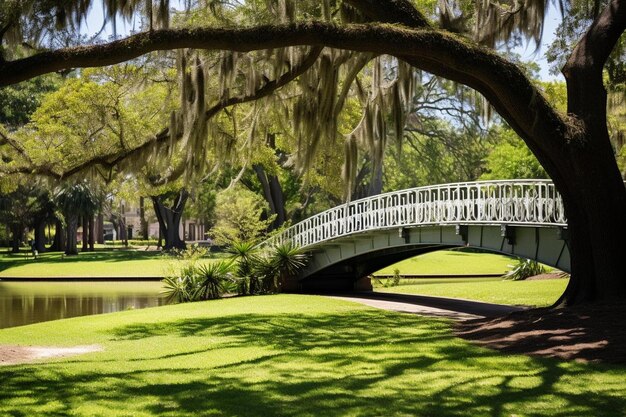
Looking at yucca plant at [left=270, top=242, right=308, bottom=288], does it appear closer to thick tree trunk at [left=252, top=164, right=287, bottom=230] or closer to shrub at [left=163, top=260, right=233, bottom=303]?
shrub at [left=163, top=260, right=233, bottom=303]

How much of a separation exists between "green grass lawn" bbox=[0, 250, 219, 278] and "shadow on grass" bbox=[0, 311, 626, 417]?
30.6 meters

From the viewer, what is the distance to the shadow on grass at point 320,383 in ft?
29.3

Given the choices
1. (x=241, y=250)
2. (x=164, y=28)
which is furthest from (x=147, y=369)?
(x=241, y=250)

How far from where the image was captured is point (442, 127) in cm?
6425

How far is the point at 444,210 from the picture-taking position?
2502 centimetres

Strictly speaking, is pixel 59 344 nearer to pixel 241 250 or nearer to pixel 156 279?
pixel 241 250

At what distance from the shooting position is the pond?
28.2m

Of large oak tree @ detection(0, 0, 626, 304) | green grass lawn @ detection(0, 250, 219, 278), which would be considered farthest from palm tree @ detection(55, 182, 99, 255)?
large oak tree @ detection(0, 0, 626, 304)

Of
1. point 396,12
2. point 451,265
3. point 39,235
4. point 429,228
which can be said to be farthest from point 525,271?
point 39,235

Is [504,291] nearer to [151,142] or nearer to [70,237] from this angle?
[151,142]

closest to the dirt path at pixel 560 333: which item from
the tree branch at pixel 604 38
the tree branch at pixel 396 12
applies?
the tree branch at pixel 604 38

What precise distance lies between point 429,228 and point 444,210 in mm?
1431

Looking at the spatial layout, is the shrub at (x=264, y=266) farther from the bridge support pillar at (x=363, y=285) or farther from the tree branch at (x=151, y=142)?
the tree branch at (x=151, y=142)

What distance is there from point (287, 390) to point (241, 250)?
67.7ft
